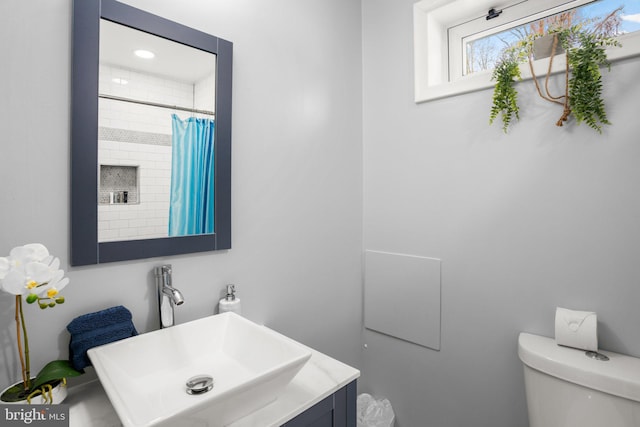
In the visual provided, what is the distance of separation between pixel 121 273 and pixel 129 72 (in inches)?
23.7

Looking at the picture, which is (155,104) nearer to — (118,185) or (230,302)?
(118,185)

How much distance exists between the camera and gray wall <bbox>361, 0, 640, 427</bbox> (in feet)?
3.70

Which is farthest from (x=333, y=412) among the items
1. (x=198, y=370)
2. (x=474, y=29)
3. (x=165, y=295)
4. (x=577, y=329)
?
(x=474, y=29)

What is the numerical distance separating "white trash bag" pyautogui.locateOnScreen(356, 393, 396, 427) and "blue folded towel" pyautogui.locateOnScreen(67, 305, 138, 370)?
118 cm

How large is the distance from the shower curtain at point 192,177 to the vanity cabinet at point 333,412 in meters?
0.65

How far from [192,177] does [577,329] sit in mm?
1370

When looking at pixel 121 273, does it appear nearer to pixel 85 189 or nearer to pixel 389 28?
pixel 85 189

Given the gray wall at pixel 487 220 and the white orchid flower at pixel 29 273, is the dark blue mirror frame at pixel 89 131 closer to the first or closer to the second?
the white orchid flower at pixel 29 273

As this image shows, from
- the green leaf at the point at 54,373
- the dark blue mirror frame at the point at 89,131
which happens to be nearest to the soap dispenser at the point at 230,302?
the dark blue mirror frame at the point at 89,131

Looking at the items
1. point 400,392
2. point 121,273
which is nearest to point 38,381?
point 121,273

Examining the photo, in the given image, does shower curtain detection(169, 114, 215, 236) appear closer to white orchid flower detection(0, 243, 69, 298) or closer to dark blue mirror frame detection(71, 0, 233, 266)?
dark blue mirror frame detection(71, 0, 233, 266)

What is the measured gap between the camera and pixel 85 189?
940 millimetres

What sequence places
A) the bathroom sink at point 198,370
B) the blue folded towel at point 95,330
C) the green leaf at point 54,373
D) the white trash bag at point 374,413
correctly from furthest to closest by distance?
the white trash bag at point 374,413 < the blue folded towel at point 95,330 < the green leaf at point 54,373 < the bathroom sink at point 198,370

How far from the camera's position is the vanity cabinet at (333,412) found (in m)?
0.90
